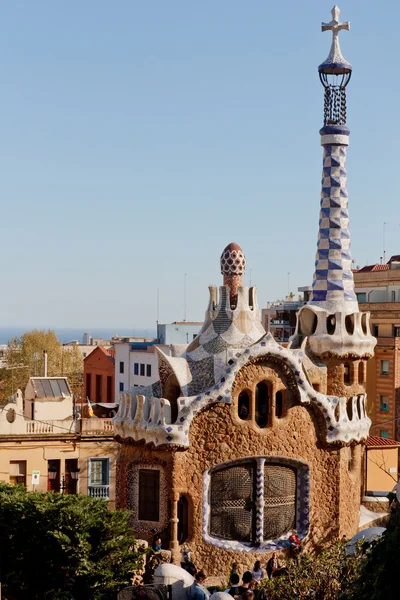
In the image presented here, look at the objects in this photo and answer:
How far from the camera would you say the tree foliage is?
227 feet

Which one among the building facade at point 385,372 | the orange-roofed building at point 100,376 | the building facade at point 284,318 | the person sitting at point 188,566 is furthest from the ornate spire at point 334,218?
the orange-roofed building at point 100,376

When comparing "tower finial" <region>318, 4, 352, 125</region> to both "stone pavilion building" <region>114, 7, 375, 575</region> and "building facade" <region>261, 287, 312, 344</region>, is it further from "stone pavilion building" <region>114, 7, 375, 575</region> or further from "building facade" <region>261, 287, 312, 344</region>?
"building facade" <region>261, 287, 312, 344</region>

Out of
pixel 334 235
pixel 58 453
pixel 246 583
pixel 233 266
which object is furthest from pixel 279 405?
pixel 58 453

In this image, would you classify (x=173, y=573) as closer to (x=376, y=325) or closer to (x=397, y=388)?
(x=397, y=388)

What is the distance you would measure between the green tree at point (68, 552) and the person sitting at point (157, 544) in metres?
1.72

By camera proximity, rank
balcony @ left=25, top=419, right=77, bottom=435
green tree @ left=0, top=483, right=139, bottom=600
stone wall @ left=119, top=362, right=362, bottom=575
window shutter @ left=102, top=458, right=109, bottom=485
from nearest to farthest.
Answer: green tree @ left=0, top=483, right=139, bottom=600
stone wall @ left=119, top=362, right=362, bottom=575
balcony @ left=25, top=419, right=77, bottom=435
window shutter @ left=102, top=458, right=109, bottom=485

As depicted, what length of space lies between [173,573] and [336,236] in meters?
10.7

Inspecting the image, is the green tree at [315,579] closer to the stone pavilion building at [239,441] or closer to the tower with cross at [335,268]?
the stone pavilion building at [239,441]

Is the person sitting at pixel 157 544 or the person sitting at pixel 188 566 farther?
the person sitting at pixel 157 544

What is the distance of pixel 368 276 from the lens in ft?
194

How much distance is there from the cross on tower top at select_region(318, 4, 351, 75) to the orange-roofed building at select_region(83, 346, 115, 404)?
3626 centimetres

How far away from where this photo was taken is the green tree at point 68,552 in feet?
75.4

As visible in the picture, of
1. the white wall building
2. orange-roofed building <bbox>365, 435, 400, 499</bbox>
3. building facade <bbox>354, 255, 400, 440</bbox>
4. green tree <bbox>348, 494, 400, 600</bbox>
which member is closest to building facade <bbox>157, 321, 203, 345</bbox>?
the white wall building

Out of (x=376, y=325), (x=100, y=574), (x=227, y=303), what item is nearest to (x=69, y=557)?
(x=100, y=574)
